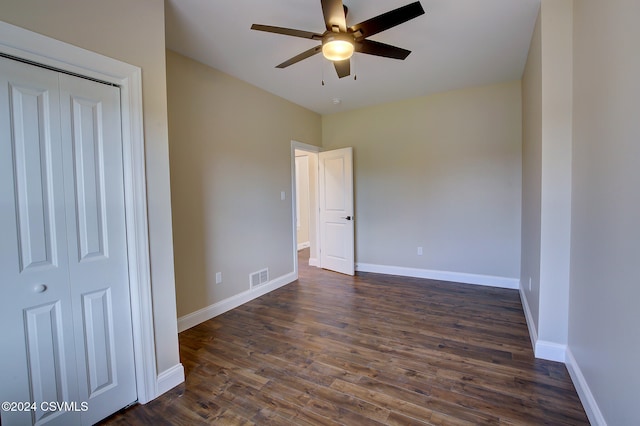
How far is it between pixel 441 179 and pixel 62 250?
433 centimetres

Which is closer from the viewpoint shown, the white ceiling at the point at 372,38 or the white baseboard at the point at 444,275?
the white ceiling at the point at 372,38

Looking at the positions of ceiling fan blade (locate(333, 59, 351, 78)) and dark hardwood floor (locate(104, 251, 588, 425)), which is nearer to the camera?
dark hardwood floor (locate(104, 251, 588, 425))

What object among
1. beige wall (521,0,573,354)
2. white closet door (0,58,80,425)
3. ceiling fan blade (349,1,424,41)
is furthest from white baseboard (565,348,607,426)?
white closet door (0,58,80,425)

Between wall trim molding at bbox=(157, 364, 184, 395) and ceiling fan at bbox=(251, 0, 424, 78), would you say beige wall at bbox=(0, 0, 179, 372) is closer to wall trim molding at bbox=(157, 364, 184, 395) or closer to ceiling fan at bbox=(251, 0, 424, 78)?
wall trim molding at bbox=(157, 364, 184, 395)

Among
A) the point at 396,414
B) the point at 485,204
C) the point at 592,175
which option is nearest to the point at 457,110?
the point at 485,204

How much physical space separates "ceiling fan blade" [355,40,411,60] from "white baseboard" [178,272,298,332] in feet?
9.66

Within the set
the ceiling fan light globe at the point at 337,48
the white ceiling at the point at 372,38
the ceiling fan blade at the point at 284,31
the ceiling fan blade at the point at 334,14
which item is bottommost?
the ceiling fan light globe at the point at 337,48

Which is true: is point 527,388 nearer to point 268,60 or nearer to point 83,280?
point 83,280

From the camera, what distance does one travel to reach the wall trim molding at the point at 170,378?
1951 millimetres

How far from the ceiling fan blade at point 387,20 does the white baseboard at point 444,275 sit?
355 centimetres

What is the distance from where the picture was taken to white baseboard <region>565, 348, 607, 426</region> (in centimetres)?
154

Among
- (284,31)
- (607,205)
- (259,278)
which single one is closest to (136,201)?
(284,31)

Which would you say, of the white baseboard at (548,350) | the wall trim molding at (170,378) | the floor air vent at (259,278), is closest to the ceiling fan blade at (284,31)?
the wall trim molding at (170,378)

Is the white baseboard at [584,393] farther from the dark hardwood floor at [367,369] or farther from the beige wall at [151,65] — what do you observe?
the beige wall at [151,65]
